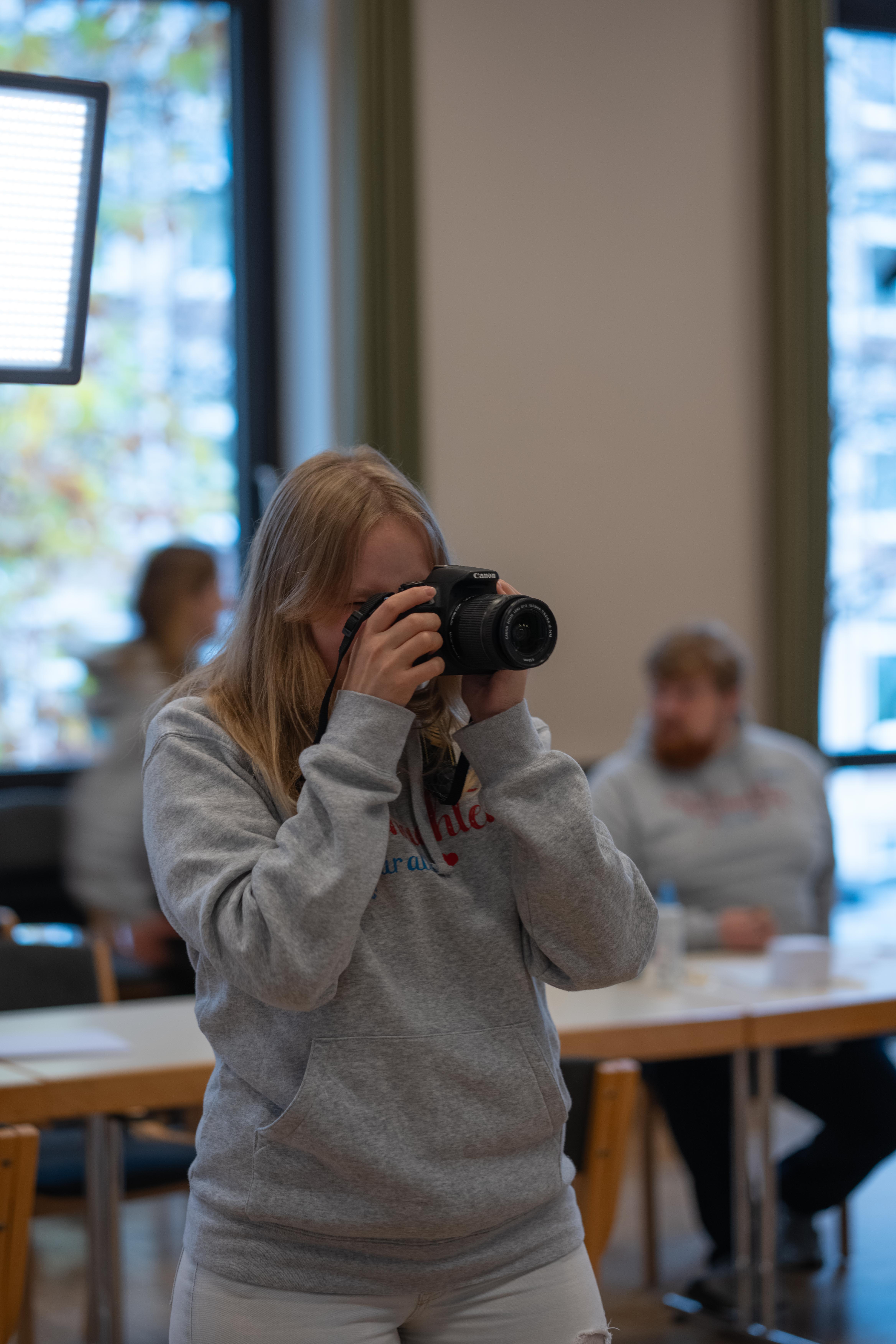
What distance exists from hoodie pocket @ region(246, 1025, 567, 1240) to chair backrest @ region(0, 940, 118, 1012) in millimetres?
1770

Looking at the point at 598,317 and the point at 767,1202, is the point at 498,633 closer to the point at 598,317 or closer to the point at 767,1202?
the point at 767,1202

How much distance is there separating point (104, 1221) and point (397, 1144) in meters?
1.31

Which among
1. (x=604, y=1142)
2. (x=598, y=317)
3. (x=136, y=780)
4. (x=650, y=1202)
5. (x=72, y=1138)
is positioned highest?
(x=598, y=317)

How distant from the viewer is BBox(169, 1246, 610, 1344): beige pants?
3.84 feet

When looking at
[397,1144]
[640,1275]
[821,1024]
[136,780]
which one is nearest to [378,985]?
[397,1144]

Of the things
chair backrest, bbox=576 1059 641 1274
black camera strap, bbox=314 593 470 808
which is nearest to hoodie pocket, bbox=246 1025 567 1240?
black camera strap, bbox=314 593 470 808

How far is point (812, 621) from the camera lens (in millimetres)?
4770

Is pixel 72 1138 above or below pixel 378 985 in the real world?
below

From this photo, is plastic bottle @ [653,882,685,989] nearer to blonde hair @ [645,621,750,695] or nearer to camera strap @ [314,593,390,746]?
blonde hair @ [645,621,750,695]

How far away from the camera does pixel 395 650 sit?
3.96ft

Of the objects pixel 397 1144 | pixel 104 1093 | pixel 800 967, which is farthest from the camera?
pixel 800 967

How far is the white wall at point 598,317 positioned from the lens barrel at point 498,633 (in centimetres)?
309

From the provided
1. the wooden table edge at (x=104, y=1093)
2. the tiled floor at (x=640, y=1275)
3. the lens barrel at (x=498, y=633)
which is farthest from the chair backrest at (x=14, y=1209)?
the lens barrel at (x=498, y=633)

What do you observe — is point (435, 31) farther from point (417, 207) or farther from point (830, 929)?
point (830, 929)
